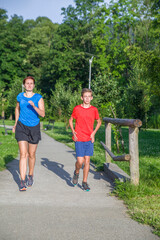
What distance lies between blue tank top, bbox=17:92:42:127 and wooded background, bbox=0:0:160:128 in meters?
13.5

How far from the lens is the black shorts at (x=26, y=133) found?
5734 millimetres

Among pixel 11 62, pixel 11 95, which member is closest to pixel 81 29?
pixel 11 95

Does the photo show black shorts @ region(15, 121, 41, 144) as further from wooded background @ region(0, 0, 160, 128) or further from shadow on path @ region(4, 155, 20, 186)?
wooded background @ region(0, 0, 160, 128)

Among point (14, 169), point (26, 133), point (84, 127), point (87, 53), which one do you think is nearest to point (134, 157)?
point (84, 127)

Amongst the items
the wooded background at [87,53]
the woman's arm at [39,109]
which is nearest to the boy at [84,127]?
the woman's arm at [39,109]

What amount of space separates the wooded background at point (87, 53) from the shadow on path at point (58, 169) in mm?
10892

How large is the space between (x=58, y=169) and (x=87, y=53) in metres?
29.1

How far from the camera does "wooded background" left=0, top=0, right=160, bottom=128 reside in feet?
88.1

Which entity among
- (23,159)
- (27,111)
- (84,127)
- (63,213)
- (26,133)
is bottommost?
(63,213)

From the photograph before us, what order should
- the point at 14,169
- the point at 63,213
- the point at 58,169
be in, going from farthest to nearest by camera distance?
the point at 58,169 → the point at 14,169 → the point at 63,213

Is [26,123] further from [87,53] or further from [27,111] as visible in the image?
[87,53]

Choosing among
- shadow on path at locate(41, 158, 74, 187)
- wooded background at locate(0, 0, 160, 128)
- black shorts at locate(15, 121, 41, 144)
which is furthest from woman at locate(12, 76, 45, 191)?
wooded background at locate(0, 0, 160, 128)

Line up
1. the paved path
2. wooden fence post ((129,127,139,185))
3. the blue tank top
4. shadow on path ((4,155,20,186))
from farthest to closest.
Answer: shadow on path ((4,155,20,186))
the blue tank top
wooden fence post ((129,127,139,185))
the paved path

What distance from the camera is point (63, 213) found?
14.3ft
